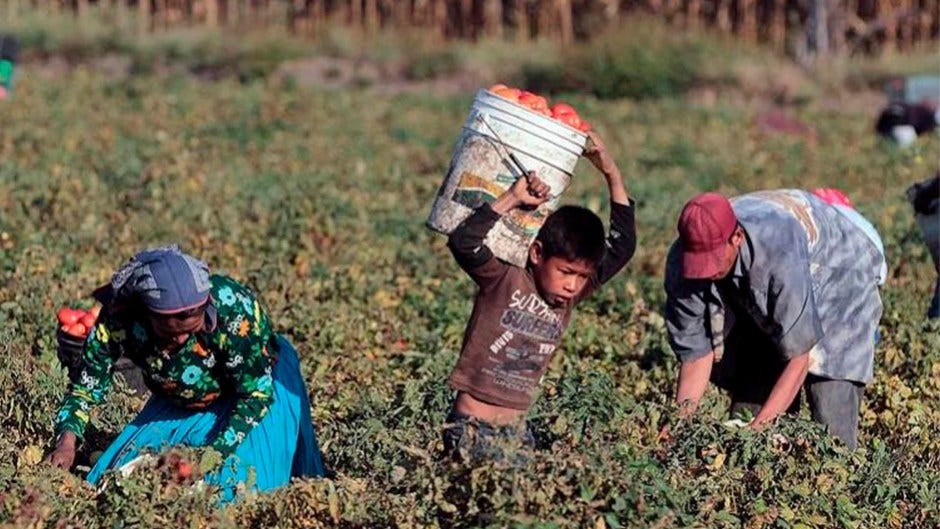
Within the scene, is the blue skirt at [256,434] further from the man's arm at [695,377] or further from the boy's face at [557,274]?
the man's arm at [695,377]

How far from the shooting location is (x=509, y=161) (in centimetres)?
562

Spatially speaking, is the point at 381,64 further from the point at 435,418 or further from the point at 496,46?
the point at 435,418

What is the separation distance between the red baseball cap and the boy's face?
0.35m

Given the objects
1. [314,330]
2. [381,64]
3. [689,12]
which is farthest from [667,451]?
[689,12]

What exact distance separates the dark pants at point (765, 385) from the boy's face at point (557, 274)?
100 centimetres

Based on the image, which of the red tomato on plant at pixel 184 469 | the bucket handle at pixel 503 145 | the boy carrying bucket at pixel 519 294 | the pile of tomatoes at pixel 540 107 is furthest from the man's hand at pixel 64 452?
the pile of tomatoes at pixel 540 107

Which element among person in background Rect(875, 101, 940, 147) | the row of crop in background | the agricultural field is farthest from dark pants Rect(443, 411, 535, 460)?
the row of crop in background

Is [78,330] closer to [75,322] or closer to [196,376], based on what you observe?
[75,322]

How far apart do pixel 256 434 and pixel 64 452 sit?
648 mm

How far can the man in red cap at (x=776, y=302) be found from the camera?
5.76 metres

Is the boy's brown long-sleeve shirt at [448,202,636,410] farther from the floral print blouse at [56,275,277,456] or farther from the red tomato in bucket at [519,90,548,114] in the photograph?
the floral print blouse at [56,275,277,456]

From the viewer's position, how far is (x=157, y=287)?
17.5 feet

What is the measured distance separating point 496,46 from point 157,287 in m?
22.6

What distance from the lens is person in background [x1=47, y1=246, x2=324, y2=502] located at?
17.7 feet
